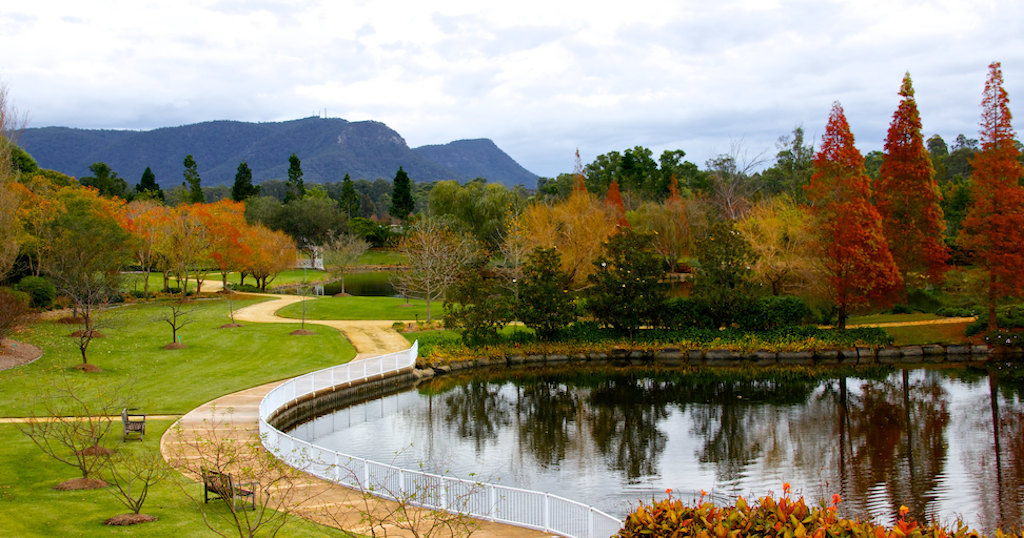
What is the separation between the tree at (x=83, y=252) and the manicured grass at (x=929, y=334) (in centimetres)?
3579

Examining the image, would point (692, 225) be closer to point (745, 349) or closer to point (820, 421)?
point (745, 349)

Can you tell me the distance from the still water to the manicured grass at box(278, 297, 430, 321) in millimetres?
12347

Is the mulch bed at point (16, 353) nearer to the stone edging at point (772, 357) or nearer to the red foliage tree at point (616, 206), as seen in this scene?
the stone edging at point (772, 357)

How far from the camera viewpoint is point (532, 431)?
21531 millimetres

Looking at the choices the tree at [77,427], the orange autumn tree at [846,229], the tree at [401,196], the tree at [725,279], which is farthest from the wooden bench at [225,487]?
the tree at [401,196]

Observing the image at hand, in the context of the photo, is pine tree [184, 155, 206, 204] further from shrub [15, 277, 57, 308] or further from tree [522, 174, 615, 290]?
tree [522, 174, 615, 290]

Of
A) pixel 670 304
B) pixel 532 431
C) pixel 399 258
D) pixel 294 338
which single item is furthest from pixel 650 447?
pixel 399 258

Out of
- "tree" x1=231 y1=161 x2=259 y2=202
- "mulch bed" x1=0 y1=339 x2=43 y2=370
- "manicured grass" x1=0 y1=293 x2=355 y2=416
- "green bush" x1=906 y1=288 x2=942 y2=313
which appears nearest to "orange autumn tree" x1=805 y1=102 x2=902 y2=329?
"green bush" x1=906 y1=288 x2=942 y2=313

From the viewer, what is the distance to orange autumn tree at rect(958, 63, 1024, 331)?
3166 cm

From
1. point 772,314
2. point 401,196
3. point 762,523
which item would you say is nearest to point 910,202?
point 772,314

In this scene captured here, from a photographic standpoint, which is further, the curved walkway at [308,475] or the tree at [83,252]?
the tree at [83,252]

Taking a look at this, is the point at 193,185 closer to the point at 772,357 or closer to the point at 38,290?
the point at 38,290

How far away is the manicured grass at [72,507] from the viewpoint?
36.3ft

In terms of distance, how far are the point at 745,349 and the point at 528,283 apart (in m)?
10.7
